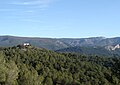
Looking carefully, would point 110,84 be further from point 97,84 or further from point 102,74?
point 102,74

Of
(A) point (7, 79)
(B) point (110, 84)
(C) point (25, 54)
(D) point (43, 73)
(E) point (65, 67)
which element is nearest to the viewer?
(A) point (7, 79)

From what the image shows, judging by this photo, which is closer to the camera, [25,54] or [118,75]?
[118,75]

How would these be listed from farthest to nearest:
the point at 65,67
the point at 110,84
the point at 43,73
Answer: the point at 65,67 → the point at 43,73 → the point at 110,84

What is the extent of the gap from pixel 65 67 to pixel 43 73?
26.8 m

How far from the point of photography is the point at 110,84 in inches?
4510

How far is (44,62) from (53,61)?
A: 587 cm

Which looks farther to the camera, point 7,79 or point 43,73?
point 43,73

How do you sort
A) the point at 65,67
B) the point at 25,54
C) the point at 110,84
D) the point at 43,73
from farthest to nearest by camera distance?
the point at 25,54 → the point at 65,67 → the point at 43,73 → the point at 110,84

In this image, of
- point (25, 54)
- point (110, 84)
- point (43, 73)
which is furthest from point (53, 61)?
point (110, 84)

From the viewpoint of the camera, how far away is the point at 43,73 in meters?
131

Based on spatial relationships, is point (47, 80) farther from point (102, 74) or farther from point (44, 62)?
point (44, 62)

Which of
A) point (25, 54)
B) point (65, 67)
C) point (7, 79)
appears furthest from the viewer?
point (25, 54)

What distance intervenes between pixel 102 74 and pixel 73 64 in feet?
82.1

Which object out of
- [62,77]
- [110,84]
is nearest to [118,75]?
[110,84]
